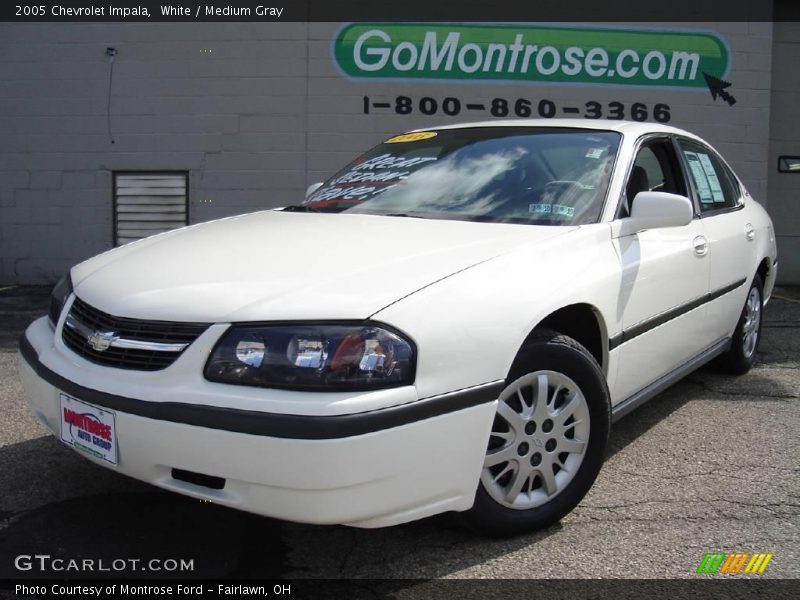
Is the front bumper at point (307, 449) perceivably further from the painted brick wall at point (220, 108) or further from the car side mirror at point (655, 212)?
the painted brick wall at point (220, 108)

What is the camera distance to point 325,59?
28.4 feet

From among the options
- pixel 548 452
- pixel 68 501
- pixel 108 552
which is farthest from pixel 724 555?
pixel 68 501

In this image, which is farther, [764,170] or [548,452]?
[764,170]

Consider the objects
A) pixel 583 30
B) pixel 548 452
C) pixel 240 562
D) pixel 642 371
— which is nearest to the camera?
pixel 240 562

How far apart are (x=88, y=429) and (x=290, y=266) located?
793mm

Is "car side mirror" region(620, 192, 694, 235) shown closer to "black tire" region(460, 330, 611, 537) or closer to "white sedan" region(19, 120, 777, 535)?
"white sedan" region(19, 120, 777, 535)

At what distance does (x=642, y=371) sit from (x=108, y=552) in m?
2.17

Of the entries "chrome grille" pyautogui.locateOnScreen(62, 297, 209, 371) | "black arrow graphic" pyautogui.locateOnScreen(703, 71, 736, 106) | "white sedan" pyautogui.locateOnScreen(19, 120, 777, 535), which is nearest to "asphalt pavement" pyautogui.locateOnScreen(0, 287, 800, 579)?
"white sedan" pyautogui.locateOnScreen(19, 120, 777, 535)

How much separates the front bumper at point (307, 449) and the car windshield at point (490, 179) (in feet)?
3.48

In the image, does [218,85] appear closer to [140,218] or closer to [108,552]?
[140,218]

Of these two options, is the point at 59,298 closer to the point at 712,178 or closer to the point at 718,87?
the point at 712,178

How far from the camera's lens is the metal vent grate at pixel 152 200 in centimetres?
879

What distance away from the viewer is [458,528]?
106 inches

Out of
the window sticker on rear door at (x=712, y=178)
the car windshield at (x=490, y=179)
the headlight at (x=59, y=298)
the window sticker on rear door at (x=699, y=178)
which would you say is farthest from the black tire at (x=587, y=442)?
the window sticker on rear door at (x=712, y=178)
